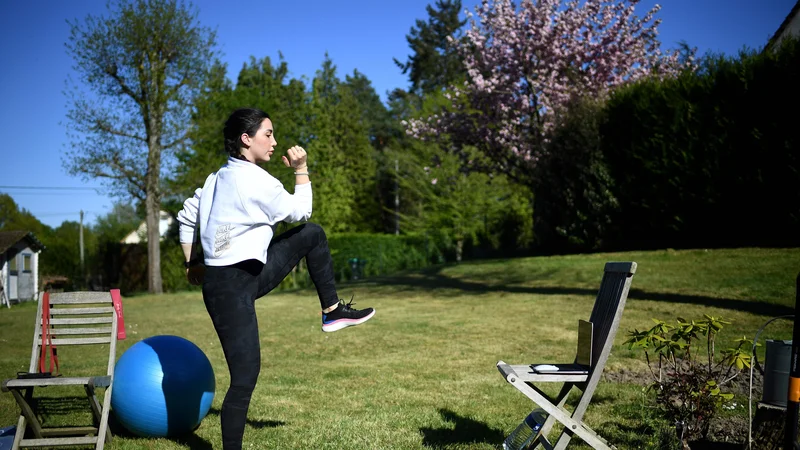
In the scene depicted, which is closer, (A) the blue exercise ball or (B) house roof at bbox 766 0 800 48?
(A) the blue exercise ball

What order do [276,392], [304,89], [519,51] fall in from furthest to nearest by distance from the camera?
[304,89] → [519,51] → [276,392]

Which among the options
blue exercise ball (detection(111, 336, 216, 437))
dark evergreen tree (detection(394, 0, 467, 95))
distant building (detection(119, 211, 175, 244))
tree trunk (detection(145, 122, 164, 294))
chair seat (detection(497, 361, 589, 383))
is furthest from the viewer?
dark evergreen tree (detection(394, 0, 467, 95))

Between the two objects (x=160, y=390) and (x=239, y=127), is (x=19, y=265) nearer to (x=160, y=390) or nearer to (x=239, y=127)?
(x=160, y=390)

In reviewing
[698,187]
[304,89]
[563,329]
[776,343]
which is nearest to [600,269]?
[698,187]

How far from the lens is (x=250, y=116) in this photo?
14.2 feet

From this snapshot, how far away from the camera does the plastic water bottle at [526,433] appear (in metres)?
4.62

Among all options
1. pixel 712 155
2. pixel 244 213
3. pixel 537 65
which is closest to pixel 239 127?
pixel 244 213

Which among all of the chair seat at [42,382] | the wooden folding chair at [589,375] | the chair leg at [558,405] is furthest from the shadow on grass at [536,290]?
the chair seat at [42,382]

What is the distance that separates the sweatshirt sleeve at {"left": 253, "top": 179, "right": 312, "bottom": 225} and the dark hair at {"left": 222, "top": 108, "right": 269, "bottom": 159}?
356mm

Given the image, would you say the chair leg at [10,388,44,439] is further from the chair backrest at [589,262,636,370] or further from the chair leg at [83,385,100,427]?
the chair backrest at [589,262,636,370]

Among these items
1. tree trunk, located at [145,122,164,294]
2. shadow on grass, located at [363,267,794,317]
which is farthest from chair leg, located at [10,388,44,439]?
tree trunk, located at [145,122,164,294]

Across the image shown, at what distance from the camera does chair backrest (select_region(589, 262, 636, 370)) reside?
4043mm

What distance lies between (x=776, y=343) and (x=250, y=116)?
3.60 metres

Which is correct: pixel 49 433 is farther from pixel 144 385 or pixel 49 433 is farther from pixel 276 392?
pixel 276 392
